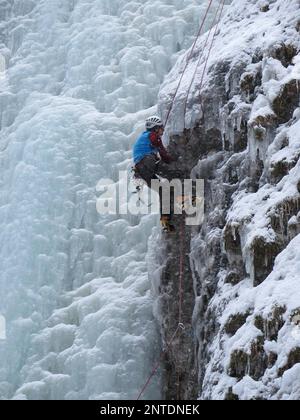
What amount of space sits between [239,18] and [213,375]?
14.3ft

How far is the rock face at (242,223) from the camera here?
6469 millimetres

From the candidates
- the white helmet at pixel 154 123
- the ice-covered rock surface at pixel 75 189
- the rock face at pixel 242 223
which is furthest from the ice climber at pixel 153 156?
the ice-covered rock surface at pixel 75 189

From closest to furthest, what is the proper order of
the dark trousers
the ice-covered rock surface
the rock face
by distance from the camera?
the rock face < the dark trousers < the ice-covered rock surface

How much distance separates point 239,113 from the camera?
27.5 feet

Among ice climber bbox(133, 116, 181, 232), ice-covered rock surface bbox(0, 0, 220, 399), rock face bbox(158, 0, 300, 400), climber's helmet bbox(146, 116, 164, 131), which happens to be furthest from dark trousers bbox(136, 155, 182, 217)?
ice-covered rock surface bbox(0, 0, 220, 399)

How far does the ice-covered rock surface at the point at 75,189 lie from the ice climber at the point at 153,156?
1.87 meters

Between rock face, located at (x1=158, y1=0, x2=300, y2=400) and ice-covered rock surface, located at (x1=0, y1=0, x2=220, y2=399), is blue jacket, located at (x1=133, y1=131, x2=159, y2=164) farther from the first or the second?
ice-covered rock surface, located at (x1=0, y1=0, x2=220, y2=399)

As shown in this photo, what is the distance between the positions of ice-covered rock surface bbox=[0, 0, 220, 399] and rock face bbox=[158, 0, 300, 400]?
3.27 feet

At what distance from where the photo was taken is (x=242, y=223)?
24.6 ft

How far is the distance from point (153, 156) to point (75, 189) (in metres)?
2.95

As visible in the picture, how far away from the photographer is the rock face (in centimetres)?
647

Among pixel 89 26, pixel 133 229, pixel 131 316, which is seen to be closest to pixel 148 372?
pixel 131 316

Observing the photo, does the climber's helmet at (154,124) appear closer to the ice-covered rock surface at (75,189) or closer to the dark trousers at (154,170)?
the dark trousers at (154,170)
